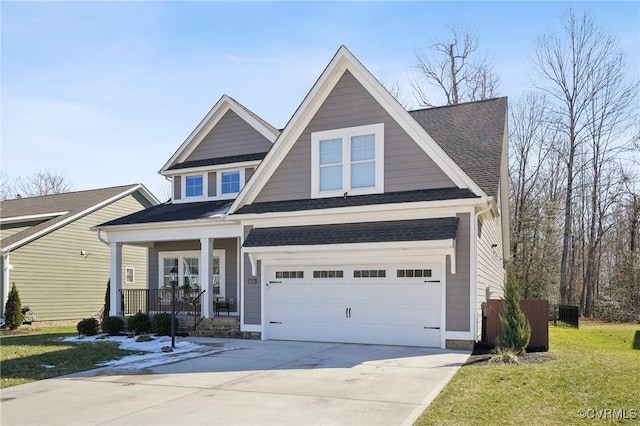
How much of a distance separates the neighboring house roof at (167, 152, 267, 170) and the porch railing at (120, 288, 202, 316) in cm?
453

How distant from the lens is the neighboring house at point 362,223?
43.3ft

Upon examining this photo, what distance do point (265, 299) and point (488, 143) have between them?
7807 mm

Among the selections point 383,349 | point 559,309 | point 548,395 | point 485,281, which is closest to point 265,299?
point 383,349

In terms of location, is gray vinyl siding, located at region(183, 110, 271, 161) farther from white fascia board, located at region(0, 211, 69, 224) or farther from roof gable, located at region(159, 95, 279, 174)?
white fascia board, located at region(0, 211, 69, 224)

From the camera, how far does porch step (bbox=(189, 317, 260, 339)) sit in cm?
1597

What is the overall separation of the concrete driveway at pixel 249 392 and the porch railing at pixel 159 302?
6.47 m

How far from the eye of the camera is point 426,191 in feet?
45.1

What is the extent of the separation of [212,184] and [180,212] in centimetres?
183

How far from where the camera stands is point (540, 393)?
26.3 ft

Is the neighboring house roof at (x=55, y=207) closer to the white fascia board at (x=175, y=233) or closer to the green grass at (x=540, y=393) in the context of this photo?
the white fascia board at (x=175, y=233)

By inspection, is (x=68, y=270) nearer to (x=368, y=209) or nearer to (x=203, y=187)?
(x=203, y=187)

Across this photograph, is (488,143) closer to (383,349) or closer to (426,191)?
(426,191)

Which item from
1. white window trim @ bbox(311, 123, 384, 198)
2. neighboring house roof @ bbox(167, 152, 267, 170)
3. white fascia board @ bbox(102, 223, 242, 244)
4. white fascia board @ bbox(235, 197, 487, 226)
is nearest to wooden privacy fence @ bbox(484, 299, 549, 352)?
white fascia board @ bbox(235, 197, 487, 226)

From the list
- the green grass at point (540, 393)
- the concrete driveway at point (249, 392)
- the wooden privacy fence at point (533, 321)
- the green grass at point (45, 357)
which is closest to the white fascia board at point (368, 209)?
the wooden privacy fence at point (533, 321)
